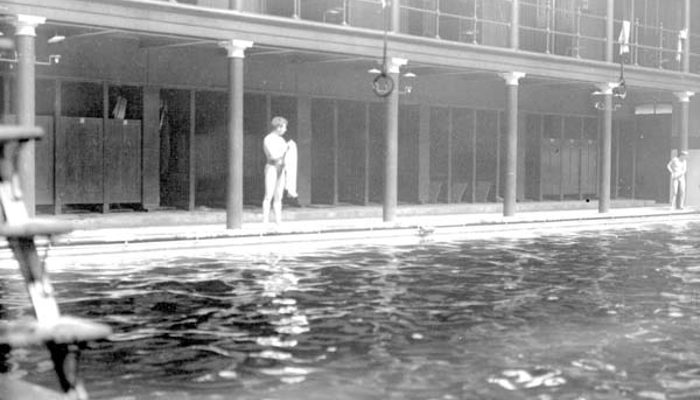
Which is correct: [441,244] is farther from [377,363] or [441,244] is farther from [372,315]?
[377,363]

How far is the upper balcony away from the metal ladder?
18220mm

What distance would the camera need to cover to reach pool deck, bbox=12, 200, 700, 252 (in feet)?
50.8

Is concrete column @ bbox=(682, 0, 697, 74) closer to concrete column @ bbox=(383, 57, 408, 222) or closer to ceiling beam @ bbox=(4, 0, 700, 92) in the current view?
ceiling beam @ bbox=(4, 0, 700, 92)

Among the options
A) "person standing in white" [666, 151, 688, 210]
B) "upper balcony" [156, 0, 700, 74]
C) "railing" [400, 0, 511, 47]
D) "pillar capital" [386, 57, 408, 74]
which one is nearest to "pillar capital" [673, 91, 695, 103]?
"upper balcony" [156, 0, 700, 74]

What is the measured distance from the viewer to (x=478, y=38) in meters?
27.2

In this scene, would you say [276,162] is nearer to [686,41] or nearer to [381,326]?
[381,326]

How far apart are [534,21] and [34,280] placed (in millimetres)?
27090

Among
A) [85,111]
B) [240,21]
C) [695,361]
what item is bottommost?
[695,361]

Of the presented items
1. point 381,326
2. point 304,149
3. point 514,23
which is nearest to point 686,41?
point 514,23

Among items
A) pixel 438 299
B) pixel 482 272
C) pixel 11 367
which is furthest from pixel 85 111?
pixel 11 367

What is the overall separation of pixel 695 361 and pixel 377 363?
2.24m

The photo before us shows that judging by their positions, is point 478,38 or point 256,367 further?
point 478,38

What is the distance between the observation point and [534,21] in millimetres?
28750

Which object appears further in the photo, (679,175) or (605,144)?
(679,175)
